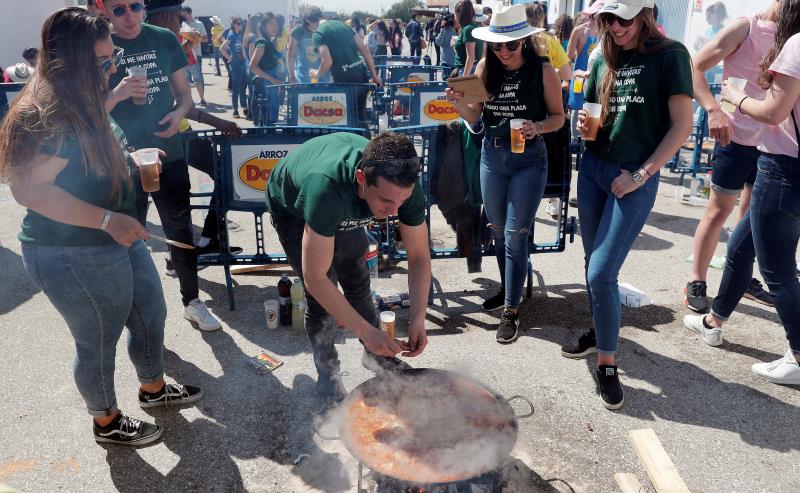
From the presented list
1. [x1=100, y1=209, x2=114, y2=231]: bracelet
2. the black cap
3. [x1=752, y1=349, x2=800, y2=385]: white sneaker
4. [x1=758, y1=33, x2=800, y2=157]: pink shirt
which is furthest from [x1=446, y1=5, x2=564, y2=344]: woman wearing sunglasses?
the black cap

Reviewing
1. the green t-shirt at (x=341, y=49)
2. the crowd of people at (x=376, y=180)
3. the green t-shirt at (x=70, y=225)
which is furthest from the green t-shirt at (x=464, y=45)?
the green t-shirt at (x=70, y=225)

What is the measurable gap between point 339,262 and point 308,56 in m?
7.74

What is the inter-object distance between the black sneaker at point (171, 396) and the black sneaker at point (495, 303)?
230 centimetres

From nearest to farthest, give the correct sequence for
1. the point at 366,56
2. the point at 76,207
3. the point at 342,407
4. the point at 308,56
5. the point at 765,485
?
the point at 76,207, the point at 342,407, the point at 765,485, the point at 366,56, the point at 308,56

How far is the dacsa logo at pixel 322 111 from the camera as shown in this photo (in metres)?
7.57

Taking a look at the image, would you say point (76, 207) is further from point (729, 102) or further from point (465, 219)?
point (729, 102)

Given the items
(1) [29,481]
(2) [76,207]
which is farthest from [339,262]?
(1) [29,481]

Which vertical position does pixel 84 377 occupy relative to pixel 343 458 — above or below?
above

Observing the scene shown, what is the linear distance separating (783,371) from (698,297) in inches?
40.0

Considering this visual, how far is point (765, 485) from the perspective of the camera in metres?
2.97

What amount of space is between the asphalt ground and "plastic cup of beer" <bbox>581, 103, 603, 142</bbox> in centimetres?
158

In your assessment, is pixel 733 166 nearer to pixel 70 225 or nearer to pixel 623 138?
pixel 623 138

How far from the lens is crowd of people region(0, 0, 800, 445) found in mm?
2562

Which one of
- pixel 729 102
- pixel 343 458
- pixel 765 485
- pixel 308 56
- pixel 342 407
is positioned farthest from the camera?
pixel 308 56
